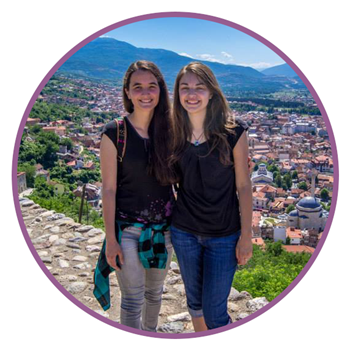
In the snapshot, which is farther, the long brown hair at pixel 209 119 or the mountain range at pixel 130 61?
the mountain range at pixel 130 61

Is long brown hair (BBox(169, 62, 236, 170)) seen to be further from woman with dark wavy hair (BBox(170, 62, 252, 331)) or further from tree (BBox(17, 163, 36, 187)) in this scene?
tree (BBox(17, 163, 36, 187))

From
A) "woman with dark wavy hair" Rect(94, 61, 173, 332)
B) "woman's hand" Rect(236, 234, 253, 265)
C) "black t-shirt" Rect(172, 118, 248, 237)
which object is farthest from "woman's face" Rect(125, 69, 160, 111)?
"woman's hand" Rect(236, 234, 253, 265)

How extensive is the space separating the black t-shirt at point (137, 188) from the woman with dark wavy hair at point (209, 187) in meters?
0.07

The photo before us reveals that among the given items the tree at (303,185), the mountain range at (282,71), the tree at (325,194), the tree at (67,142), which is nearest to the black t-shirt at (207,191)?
the mountain range at (282,71)

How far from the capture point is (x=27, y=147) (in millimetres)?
2816

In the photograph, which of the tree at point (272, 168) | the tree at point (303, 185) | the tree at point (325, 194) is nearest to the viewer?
the tree at point (325, 194)

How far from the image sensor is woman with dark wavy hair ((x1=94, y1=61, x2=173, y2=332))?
1604mm

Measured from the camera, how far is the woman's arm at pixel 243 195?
5.18 feet

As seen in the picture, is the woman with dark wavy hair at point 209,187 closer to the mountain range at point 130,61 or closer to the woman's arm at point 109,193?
the woman's arm at point 109,193

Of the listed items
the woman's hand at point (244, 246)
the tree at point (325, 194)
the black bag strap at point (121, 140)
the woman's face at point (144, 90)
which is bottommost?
the woman's hand at point (244, 246)

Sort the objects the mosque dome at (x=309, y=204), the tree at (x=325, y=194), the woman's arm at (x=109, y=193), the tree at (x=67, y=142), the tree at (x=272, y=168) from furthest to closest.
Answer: the tree at (x=67, y=142) < the tree at (x=272, y=168) < the mosque dome at (x=309, y=204) < the tree at (x=325, y=194) < the woman's arm at (x=109, y=193)

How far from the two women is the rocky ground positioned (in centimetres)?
83

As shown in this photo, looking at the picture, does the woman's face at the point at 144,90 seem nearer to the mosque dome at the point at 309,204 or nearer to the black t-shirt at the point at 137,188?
the black t-shirt at the point at 137,188

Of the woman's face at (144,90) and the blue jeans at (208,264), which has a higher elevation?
the woman's face at (144,90)
